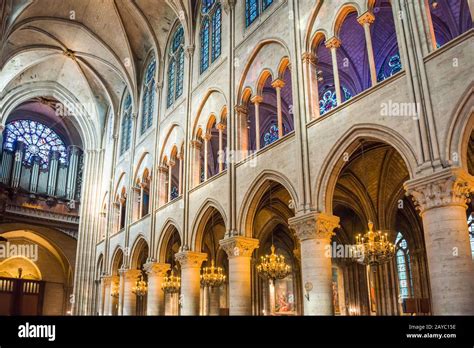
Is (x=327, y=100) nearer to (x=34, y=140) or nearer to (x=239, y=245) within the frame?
(x=239, y=245)

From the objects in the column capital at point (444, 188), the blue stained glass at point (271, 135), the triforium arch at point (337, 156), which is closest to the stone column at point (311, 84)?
the triforium arch at point (337, 156)

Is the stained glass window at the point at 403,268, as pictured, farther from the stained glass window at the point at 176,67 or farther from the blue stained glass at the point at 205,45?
the stained glass window at the point at 176,67

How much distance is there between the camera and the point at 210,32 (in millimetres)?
19859

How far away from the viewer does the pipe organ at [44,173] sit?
34062 millimetres

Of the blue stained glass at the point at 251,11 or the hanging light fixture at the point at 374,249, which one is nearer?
the hanging light fixture at the point at 374,249

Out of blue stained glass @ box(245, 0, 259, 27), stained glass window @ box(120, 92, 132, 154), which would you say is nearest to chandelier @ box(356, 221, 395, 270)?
blue stained glass @ box(245, 0, 259, 27)

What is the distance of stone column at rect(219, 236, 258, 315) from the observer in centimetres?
1409

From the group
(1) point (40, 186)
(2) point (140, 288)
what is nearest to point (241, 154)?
(2) point (140, 288)


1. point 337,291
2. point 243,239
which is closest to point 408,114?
point 243,239

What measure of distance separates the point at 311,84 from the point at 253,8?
578 centimetres

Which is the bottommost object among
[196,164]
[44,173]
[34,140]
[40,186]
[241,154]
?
[241,154]

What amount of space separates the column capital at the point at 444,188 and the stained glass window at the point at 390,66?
1109cm

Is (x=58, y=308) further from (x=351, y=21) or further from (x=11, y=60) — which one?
(x=351, y=21)
